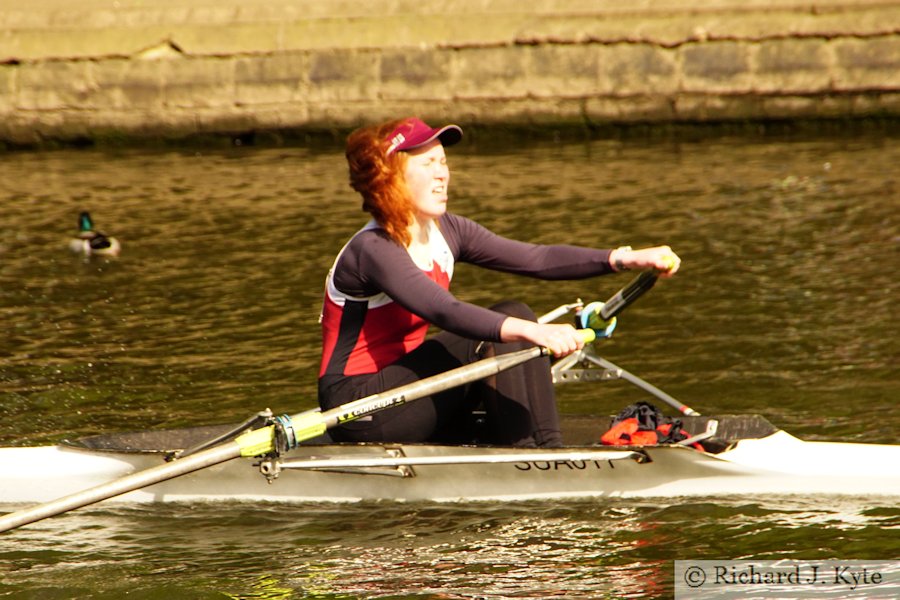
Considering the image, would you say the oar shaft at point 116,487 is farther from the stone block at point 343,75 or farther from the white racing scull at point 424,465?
the stone block at point 343,75

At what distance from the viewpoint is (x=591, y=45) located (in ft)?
51.9

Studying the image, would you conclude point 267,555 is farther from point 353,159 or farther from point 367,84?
point 367,84

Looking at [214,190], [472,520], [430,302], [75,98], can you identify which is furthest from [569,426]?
[75,98]

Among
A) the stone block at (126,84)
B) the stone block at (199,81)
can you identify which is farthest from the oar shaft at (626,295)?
the stone block at (126,84)

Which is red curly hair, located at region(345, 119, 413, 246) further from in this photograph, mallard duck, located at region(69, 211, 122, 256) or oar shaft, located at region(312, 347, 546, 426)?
mallard duck, located at region(69, 211, 122, 256)

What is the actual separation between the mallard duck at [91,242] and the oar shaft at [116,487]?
19.8 feet

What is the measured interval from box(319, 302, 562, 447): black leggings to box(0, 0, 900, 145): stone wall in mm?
10192

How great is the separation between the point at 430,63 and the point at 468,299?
6726 mm

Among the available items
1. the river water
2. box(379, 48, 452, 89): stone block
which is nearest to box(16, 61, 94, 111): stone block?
the river water

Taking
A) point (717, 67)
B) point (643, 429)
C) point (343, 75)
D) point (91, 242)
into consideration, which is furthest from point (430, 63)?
point (643, 429)

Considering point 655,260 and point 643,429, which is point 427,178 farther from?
point 643,429

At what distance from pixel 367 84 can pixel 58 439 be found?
30.8ft

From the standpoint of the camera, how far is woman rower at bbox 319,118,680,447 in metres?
5.68

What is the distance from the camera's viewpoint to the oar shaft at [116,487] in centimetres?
562
